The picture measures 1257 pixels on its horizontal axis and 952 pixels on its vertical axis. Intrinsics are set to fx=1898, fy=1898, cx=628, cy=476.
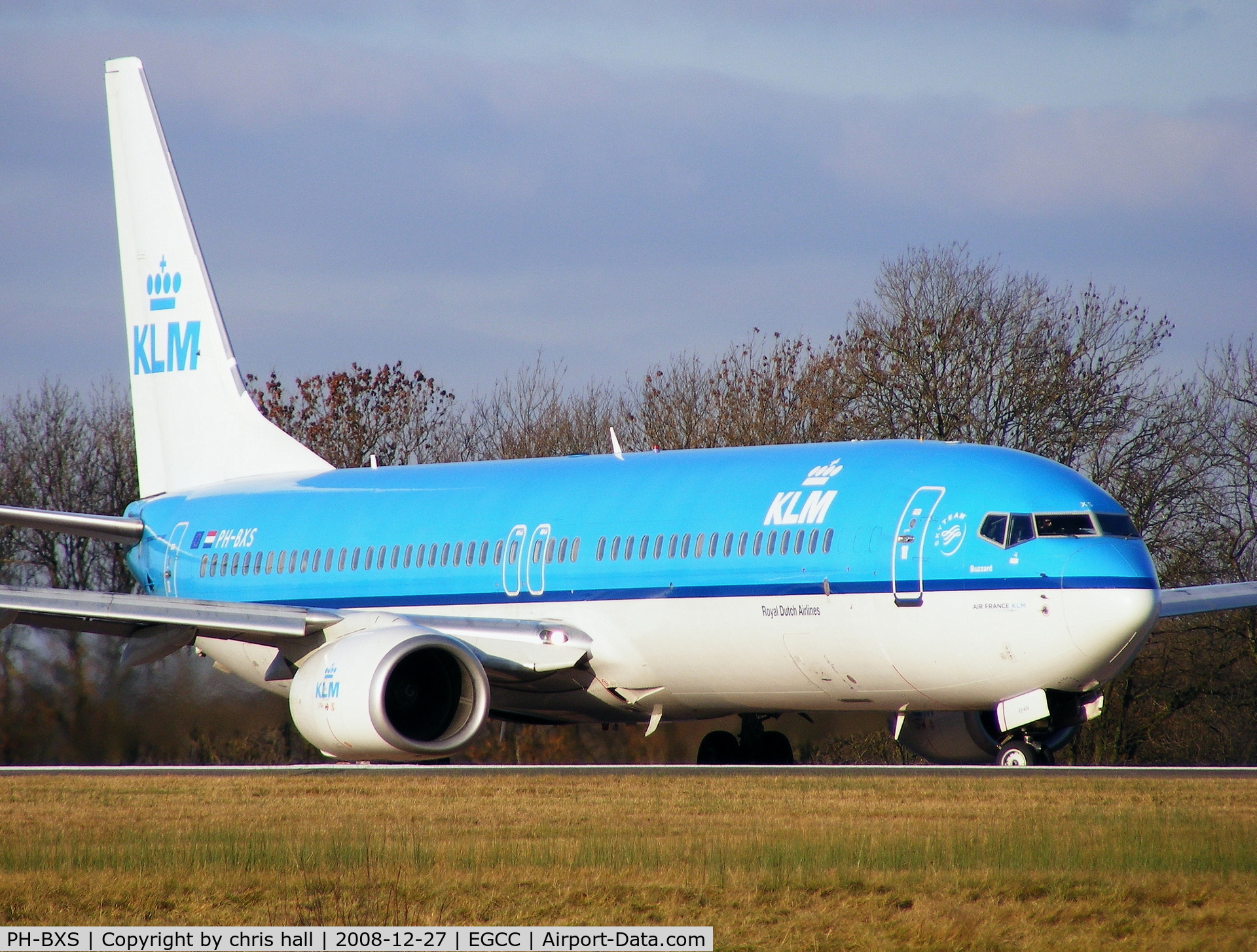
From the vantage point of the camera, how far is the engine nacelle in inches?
763

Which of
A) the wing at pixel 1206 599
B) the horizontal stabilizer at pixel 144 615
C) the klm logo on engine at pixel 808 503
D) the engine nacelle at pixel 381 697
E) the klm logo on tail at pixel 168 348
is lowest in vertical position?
the engine nacelle at pixel 381 697

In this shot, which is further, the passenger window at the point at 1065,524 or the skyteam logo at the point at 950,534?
the skyteam logo at the point at 950,534

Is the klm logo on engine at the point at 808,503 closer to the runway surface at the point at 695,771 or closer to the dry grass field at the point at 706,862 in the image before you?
the runway surface at the point at 695,771

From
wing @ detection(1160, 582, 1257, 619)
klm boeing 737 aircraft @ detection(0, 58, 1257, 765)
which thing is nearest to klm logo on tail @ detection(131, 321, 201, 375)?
klm boeing 737 aircraft @ detection(0, 58, 1257, 765)

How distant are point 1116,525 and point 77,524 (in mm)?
13412

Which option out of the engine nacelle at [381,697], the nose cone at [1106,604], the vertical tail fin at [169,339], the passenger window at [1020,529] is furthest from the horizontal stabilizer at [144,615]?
the nose cone at [1106,604]

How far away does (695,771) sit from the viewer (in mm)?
18172

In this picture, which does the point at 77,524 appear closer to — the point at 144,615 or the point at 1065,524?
the point at 144,615

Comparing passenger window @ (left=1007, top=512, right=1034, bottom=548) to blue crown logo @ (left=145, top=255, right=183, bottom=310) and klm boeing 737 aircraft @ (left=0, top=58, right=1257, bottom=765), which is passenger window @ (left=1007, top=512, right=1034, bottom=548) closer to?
klm boeing 737 aircraft @ (left=0, top=58, right=1257, bottom=765)

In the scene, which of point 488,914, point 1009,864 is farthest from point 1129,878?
point 488,914

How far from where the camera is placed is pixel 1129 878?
10.2m

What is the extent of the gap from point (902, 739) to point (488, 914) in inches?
504

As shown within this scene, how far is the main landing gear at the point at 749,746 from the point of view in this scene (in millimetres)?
23000

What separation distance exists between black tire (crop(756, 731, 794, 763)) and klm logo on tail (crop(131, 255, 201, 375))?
1046cm
